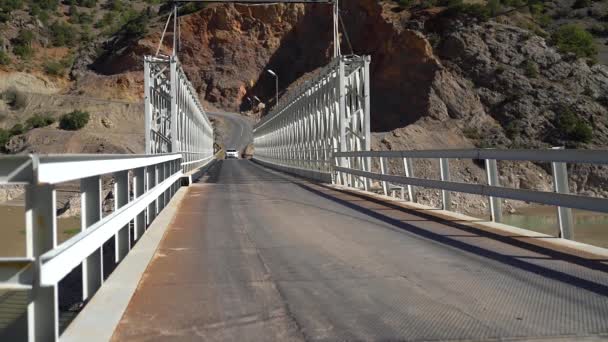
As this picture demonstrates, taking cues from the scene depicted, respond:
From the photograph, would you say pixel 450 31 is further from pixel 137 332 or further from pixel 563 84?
pixel 137 332

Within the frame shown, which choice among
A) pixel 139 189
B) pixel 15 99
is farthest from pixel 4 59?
pixel 139 189

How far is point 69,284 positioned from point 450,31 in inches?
2394

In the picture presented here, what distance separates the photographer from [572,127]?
54156mm

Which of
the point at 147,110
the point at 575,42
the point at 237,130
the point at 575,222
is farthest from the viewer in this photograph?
the point at 237,130

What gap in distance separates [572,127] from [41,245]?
181ft

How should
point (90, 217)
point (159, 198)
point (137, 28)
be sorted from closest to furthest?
point (90, 217), point (159, 198), point (137, 28)

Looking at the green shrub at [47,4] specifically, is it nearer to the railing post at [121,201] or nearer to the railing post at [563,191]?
the railing post at [121,201]

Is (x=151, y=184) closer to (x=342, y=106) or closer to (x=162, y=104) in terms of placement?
(x=162, y=104)

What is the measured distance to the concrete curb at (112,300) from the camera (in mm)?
4789

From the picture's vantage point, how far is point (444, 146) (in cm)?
5469

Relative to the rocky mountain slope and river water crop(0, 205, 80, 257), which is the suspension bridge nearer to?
river water crop(0, 205, 80, 257)

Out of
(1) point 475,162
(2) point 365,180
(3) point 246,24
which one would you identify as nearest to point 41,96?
(3) point 246,24

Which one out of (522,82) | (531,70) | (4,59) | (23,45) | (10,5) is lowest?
(522,82)

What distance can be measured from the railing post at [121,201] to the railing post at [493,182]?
580cm
